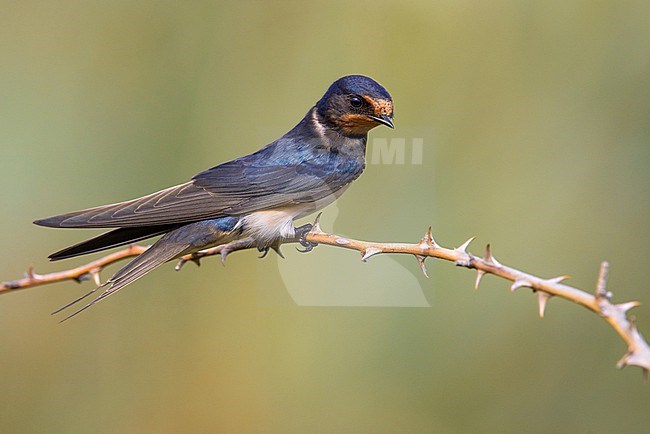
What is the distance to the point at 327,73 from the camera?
241cm

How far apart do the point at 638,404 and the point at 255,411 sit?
116cm

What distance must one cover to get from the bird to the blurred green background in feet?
A: 1.24

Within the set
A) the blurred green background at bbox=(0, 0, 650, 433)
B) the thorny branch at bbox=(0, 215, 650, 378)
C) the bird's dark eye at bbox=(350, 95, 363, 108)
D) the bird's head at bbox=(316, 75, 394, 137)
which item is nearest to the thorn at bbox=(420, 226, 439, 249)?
the thorny branch at bbox=(0, 215, 650, 378)

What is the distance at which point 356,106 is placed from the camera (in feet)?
5.93

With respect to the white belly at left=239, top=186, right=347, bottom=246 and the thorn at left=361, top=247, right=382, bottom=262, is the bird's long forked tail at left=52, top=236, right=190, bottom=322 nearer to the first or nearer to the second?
the white belly at left=239, top=186, right=347, bottom=246

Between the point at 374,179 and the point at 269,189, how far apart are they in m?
0.48

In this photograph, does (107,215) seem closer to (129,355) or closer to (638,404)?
(129,355)

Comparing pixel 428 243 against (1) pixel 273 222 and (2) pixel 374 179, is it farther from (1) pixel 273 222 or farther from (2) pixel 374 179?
(2) pixel 374 179

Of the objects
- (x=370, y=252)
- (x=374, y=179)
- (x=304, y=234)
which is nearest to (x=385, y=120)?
(x=304, y=234)

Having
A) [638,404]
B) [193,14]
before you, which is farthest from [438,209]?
[193,14]

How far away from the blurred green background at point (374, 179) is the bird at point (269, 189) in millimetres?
379

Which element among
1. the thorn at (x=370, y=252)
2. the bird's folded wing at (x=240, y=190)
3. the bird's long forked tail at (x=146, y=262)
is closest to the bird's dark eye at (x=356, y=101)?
the bird's folded wing at (x=240, y=190)

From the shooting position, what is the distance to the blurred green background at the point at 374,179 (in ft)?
8.34

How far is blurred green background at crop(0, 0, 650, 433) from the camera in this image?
100 inches
